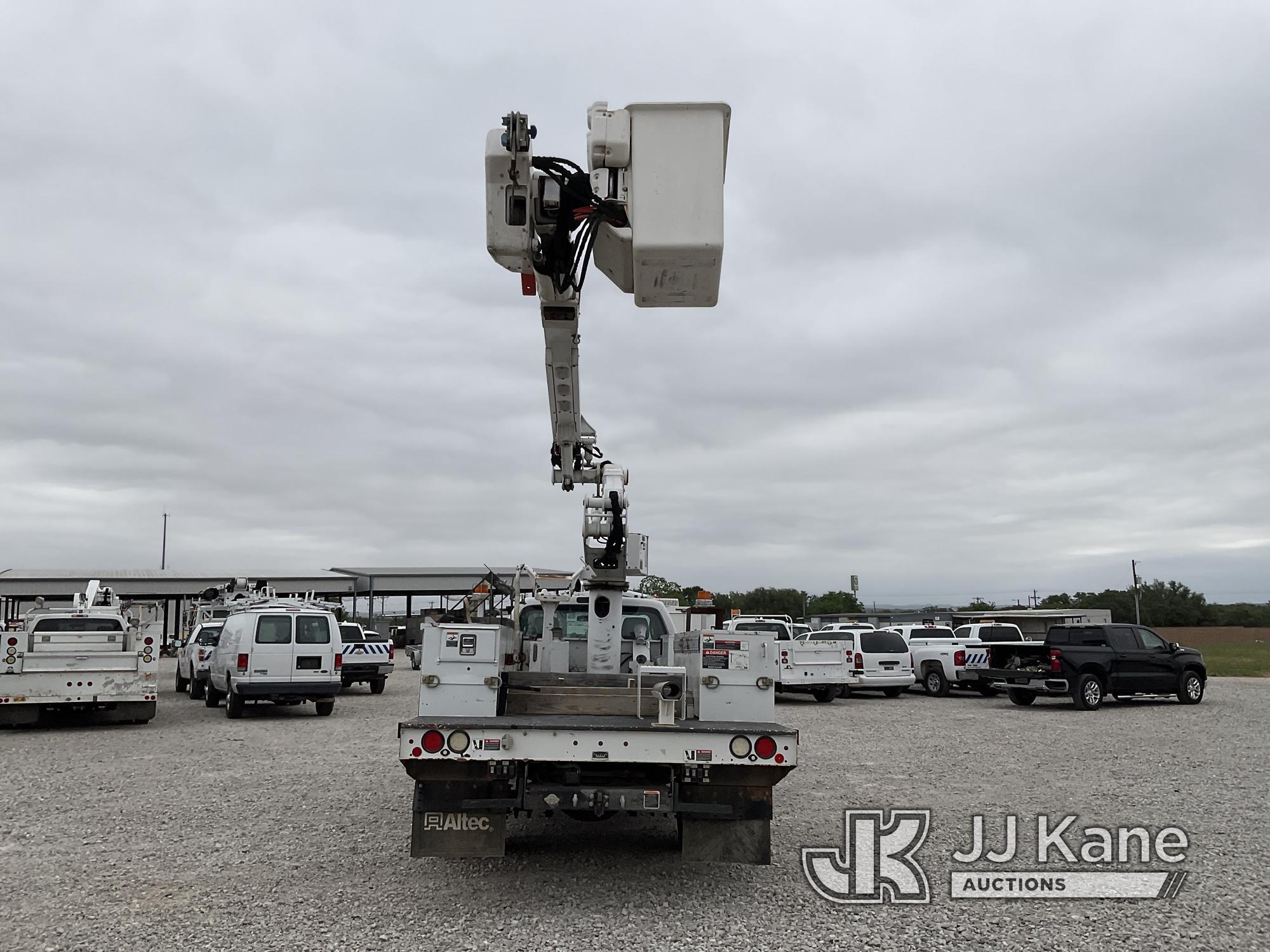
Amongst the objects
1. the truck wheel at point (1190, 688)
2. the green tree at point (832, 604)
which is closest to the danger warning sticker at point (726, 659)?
the truck wheel at point (1190, 688)

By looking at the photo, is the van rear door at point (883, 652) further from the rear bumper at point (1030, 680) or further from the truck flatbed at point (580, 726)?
the truck flatbed at point (580, 726)

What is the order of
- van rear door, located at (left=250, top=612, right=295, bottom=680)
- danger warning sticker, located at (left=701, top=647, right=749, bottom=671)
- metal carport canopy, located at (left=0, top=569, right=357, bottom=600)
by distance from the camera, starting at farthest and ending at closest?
metal carport canopy, located at (left=0, top=569, right=357, bottom=600), van rear door, located at (left=250, top=612, right=295, bottom=680), danger warning sticker, located at (left=701, top=647, right=749, bottom=671)

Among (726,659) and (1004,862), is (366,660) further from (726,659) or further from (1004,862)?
(1004,862)

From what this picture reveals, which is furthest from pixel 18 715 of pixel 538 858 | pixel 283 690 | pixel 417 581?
pixel 417 581

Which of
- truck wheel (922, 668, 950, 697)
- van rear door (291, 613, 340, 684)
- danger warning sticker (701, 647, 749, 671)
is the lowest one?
truck wheel (922, 668, 950, 697)

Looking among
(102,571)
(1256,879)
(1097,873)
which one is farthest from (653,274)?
(102,571)

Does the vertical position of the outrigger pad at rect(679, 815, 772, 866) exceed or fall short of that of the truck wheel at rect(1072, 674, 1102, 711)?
it exceeds it

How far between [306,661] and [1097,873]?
1380 cm

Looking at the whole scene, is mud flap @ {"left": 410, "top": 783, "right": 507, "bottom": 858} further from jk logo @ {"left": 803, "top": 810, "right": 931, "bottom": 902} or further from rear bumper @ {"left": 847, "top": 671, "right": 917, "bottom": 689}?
rear bumper @ {"left": 847, "top": 671, "right": 917, "bottom": 689}

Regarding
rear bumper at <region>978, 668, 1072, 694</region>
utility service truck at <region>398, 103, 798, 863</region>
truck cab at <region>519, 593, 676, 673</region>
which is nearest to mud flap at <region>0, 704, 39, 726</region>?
truck cab at <region>519, 593, 676, 673</region>

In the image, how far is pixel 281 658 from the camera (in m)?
17.3

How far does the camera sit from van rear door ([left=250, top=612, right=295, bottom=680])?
17203 mm

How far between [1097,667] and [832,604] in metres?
73.1

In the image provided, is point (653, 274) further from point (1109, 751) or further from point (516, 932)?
point (1109, 751)
